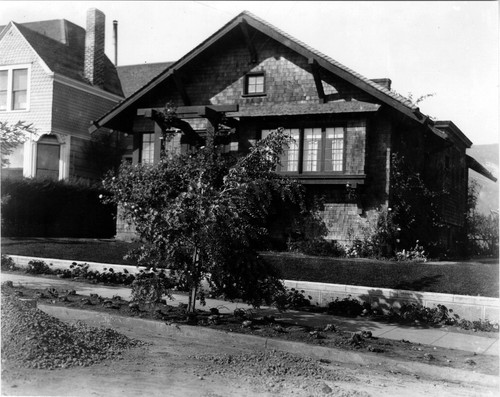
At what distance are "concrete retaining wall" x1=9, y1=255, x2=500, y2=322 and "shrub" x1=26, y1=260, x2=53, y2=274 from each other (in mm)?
5897

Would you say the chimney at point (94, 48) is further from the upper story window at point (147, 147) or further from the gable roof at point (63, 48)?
the upper story window at point (147, 147)

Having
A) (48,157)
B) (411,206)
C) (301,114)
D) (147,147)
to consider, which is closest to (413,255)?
(411,206)

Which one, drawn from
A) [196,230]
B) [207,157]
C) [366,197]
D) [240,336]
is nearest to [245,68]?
[366,197]

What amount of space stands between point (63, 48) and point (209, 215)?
15.6m

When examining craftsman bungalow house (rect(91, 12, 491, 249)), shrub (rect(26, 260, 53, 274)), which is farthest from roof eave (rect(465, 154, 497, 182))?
shrub (rect(26, 260, 53, 274))

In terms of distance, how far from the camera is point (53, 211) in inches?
723

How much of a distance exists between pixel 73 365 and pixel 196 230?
315 centimetres

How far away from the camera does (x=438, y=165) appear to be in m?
20.3

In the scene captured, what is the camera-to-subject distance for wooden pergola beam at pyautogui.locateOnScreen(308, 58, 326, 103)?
16438mm

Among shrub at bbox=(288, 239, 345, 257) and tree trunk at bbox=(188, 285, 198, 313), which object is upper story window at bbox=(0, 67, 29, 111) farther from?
tree trunk at bbox=(188, 285, 198, 313)

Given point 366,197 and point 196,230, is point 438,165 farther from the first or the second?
point 196,230

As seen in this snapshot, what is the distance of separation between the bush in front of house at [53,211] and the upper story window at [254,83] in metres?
6.08

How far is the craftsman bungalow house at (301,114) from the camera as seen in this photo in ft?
54.4

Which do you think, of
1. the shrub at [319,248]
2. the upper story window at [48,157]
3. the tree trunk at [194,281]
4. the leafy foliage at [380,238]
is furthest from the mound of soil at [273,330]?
the upper story window at [48,157]
